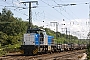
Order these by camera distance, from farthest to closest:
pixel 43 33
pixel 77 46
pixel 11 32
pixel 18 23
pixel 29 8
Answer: pixel 18 23 → pixel 11 32 → pixel 77 46 → pixel 29 8 → pixel 43 33

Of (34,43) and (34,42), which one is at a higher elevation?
(34,42)

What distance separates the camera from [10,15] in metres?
111

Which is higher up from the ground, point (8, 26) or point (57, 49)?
point (8, 26)

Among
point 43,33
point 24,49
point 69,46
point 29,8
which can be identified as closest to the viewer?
point 24,49

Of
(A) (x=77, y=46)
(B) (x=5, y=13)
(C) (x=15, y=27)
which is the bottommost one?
(A) (x=77, y=46)

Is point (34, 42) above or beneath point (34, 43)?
above

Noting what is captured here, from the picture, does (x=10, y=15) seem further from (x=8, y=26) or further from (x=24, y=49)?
(x=24, y=49)

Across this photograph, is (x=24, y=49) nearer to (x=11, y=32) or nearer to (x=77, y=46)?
(x=77, y=46)

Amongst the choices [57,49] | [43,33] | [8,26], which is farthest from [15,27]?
[43,33]

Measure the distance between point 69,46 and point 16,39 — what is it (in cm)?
1720

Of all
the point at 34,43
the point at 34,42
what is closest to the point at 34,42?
the point at 34,42

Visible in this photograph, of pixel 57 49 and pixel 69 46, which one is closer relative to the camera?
pixel 57 49

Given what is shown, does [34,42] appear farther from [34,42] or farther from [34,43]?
[34,43]

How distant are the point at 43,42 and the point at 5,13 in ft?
261
